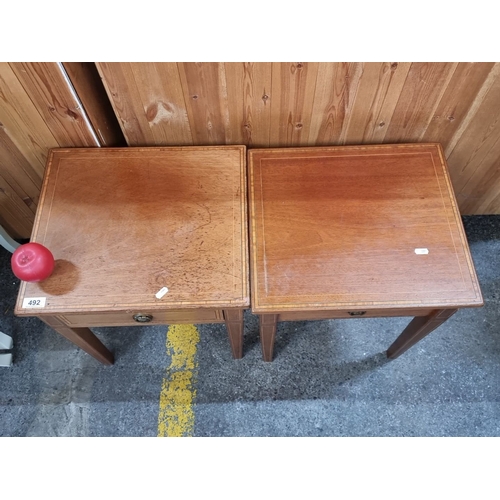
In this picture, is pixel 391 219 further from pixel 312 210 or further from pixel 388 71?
pixel 388 71

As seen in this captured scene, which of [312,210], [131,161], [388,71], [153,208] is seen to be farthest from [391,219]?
[131,161]

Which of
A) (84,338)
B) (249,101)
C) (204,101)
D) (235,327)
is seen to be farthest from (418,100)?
(84,338)

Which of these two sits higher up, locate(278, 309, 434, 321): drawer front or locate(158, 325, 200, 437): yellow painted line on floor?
locate(278, 309, 434, 321): drawer front

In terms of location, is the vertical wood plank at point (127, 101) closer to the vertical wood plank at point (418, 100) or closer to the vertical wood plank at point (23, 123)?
the vertical wood plank at point (23, 123)

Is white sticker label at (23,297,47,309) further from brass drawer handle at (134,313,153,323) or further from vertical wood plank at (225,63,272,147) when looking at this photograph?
vertical wood plank at (225,63,272,147)

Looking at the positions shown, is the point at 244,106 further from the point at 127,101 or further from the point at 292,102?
the point at 127,101

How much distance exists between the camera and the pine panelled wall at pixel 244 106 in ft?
3.36

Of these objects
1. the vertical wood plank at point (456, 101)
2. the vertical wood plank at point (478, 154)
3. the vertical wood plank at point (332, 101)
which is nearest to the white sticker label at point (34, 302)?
the vertical wood plank at point (332, 101)

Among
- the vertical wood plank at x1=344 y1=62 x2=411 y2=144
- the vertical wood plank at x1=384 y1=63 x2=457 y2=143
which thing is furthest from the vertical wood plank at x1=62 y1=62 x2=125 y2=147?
the vertical wood plank at x1=384 y1=63 x2=457 y2=143

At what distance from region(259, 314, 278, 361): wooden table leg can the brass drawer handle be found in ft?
0.99

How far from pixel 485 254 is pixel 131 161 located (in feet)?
4.90

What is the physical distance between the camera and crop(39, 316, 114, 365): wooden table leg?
110cm

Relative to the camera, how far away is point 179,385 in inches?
58.3

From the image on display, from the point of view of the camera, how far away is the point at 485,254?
1.71 meters
